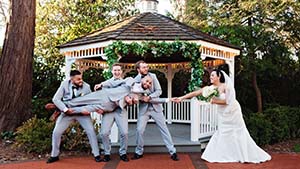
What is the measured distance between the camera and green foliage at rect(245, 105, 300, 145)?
921 cm

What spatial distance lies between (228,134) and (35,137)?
4.19m

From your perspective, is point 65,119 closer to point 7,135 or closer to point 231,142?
point 7,135

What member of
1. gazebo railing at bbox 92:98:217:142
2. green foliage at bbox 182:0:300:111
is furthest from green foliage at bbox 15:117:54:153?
green foliage at bbox 182:0:300:111

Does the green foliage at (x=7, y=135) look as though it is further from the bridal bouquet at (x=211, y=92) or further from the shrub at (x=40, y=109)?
the bridal bouquet at (x=211, y=92)

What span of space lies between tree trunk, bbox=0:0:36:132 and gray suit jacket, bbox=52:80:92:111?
2.86m

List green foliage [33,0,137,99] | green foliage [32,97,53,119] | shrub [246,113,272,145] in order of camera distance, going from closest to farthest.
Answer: shrub [246,113,272,145]
green foliage [32,97,53,119]
green foliage [33,0,137,99]

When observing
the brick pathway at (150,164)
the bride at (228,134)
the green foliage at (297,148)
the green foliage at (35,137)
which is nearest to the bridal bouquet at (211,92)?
the bride at (228,134)

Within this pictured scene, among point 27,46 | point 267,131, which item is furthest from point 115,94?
point 267,131

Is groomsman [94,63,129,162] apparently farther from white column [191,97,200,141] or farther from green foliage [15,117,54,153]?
white column [191,97,200,141]

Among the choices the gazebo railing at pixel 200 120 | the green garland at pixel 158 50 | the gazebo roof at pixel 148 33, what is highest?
the gazebo roof at pixel 148 33

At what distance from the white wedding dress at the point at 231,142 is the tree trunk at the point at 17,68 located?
197 inches

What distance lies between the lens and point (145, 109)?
20.8ft

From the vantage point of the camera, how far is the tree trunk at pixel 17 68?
838 centimetres

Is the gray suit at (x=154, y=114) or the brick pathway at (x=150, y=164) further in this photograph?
the gray suit at (x=154, y=114)
